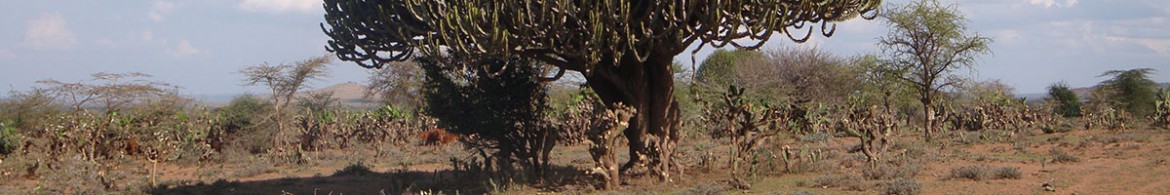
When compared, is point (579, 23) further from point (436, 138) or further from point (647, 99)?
point (436, 138)

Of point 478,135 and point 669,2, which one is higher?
point 669,2

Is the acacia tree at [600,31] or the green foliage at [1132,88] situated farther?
the green foliage at [1132,88]

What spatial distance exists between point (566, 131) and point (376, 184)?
9.10m

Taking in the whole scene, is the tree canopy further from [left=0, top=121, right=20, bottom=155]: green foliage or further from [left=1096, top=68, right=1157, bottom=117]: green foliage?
[left=1096, top=68, right=1157, bottom=117]: green foliage

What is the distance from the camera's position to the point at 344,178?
15.3 m

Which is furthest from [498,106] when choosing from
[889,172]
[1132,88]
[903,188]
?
[1132,88]

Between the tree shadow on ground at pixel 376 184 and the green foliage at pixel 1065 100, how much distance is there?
25.8 metres

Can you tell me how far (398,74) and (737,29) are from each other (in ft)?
79.3

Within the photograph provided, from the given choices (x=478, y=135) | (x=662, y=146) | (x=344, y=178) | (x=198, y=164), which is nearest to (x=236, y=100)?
(x=198, y=164)

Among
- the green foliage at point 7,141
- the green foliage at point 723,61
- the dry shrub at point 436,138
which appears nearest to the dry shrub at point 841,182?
the dry shrub at point 436,138

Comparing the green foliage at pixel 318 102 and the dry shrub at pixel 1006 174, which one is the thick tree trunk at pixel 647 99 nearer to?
the dry shrub at pixel 1006 174

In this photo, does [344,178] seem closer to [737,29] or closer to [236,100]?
[737,29]

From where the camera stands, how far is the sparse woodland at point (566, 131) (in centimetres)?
1044

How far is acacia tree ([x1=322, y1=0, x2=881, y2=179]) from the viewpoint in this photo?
32.7 ft
